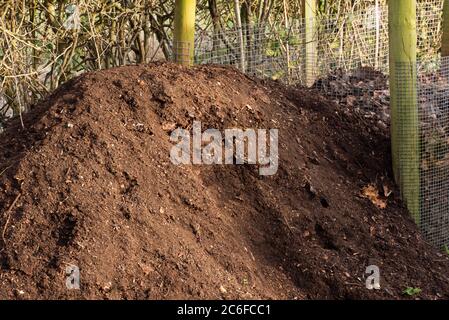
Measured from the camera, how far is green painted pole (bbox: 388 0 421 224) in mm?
6465

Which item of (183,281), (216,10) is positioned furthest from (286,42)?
(183,281)

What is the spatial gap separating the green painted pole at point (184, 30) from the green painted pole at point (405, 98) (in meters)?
1.47

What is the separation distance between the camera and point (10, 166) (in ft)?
18.1

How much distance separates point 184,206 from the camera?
553 cm

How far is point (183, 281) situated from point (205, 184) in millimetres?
896

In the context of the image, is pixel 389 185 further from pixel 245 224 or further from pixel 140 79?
pixel 140 79
